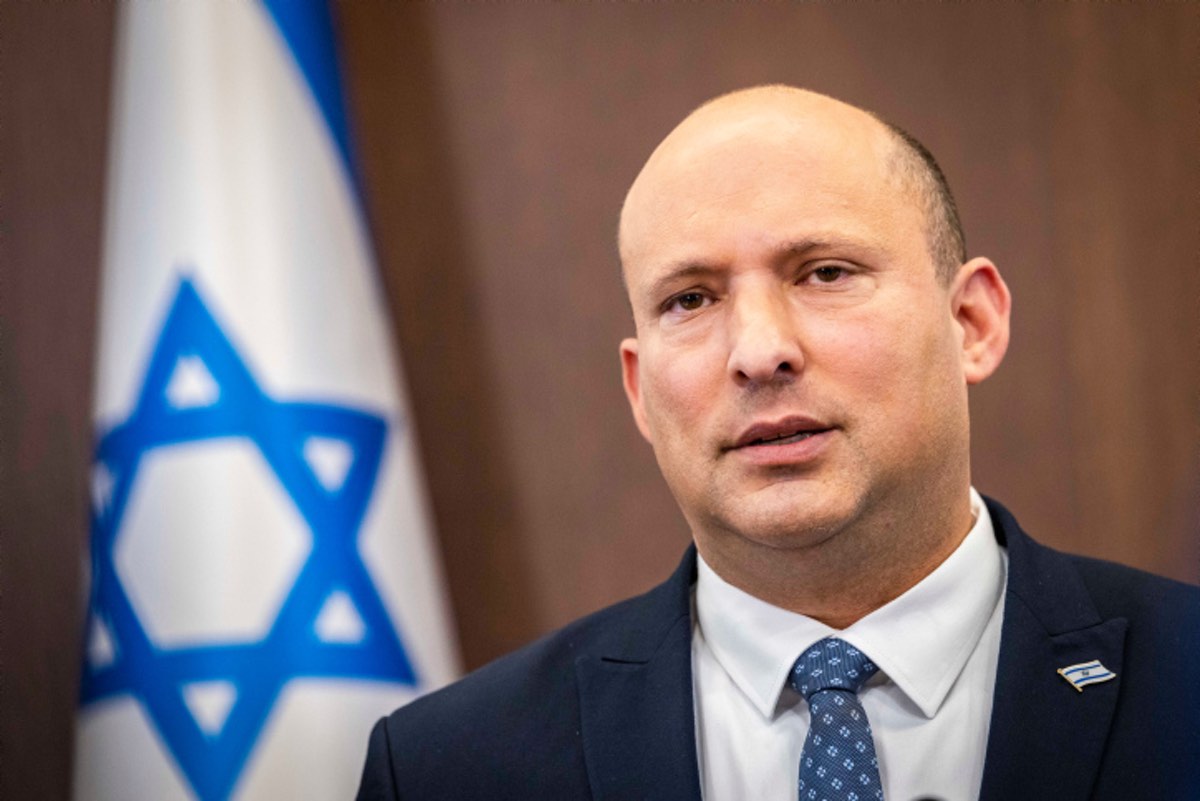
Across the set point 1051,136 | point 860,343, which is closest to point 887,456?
point 860,343

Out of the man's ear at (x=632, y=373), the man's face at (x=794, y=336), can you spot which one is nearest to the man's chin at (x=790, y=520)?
the man's face at (x=794, y=336)

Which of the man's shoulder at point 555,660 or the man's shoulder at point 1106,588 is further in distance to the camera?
the man's shoulder at point 555,660

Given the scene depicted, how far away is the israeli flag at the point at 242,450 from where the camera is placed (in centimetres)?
241

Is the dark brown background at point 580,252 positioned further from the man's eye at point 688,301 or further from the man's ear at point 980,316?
the man's eye at point 688,301

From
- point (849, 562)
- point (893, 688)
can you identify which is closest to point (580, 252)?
point (849, 562)

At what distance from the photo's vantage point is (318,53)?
2.74 m

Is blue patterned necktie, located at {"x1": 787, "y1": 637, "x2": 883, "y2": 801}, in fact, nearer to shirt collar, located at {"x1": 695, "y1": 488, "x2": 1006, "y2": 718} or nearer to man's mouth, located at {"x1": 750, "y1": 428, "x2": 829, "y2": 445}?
shirt collar, located at {"x1": 695, "y1": 488, "x2": 1006, "y2": 718}

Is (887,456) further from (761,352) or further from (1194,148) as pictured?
(1194,148)

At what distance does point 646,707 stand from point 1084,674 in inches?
23.5

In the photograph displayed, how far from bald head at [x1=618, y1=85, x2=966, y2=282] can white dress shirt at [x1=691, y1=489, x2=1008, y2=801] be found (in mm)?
475

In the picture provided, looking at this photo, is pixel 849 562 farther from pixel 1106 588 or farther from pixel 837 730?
pixel 1106 588

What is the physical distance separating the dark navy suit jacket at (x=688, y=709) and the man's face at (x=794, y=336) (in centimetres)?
22

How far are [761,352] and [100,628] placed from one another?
168 centimetres

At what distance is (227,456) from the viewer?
8.11ft
